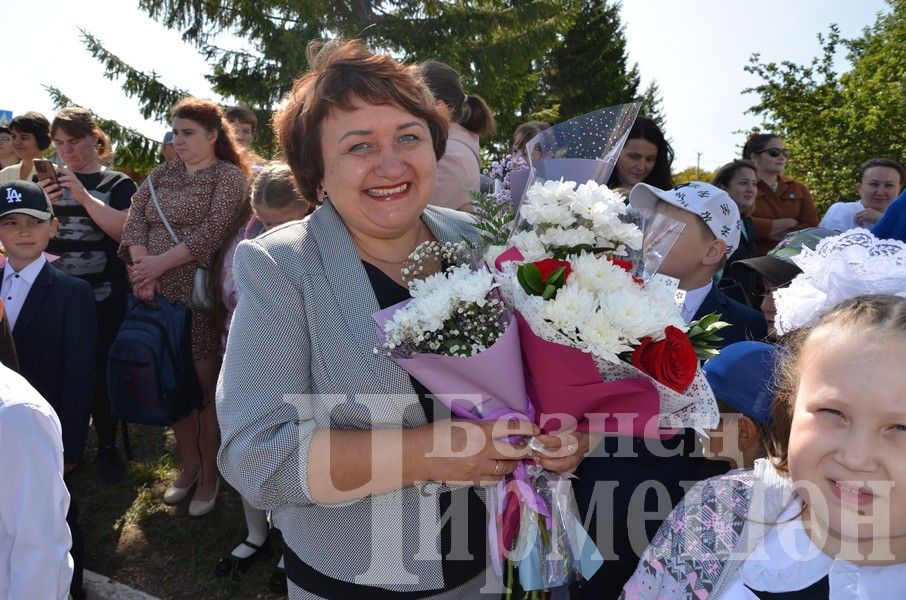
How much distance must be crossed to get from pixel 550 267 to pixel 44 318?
3449 millimetres

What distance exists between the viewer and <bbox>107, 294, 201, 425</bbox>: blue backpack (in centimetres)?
386

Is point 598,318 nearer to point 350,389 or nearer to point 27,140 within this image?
point 350,389

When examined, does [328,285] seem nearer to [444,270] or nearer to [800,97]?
[444,270]

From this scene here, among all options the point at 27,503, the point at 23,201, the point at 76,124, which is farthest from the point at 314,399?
the point at 76,124

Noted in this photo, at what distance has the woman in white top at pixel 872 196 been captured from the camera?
5.49 metres

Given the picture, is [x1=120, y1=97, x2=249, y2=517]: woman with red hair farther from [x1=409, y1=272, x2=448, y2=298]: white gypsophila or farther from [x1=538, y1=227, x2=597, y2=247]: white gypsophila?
[x1=538, y1=227, x2=597, y2=247]: white gypsophila

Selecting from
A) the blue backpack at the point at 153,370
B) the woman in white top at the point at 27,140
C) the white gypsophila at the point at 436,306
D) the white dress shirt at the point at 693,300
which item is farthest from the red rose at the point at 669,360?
the woman in white top at the point at 27,140

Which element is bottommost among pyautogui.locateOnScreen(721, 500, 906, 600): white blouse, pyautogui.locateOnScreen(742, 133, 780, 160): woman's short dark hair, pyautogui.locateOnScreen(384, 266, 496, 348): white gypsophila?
pyautogui.locateOnScreen(721, 500, 906, 600): white blouse

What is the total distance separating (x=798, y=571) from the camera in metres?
1.47

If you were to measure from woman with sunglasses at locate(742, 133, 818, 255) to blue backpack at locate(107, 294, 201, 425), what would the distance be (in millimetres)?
4266

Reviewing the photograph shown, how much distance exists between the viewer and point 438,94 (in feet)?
11.1

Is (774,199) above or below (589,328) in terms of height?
above

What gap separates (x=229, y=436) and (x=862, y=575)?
1.33 m

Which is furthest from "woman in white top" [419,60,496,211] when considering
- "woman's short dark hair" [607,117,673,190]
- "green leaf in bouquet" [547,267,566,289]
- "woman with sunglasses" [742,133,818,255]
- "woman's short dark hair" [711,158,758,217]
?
"woman with sunglasses" [742,133,818,255]
